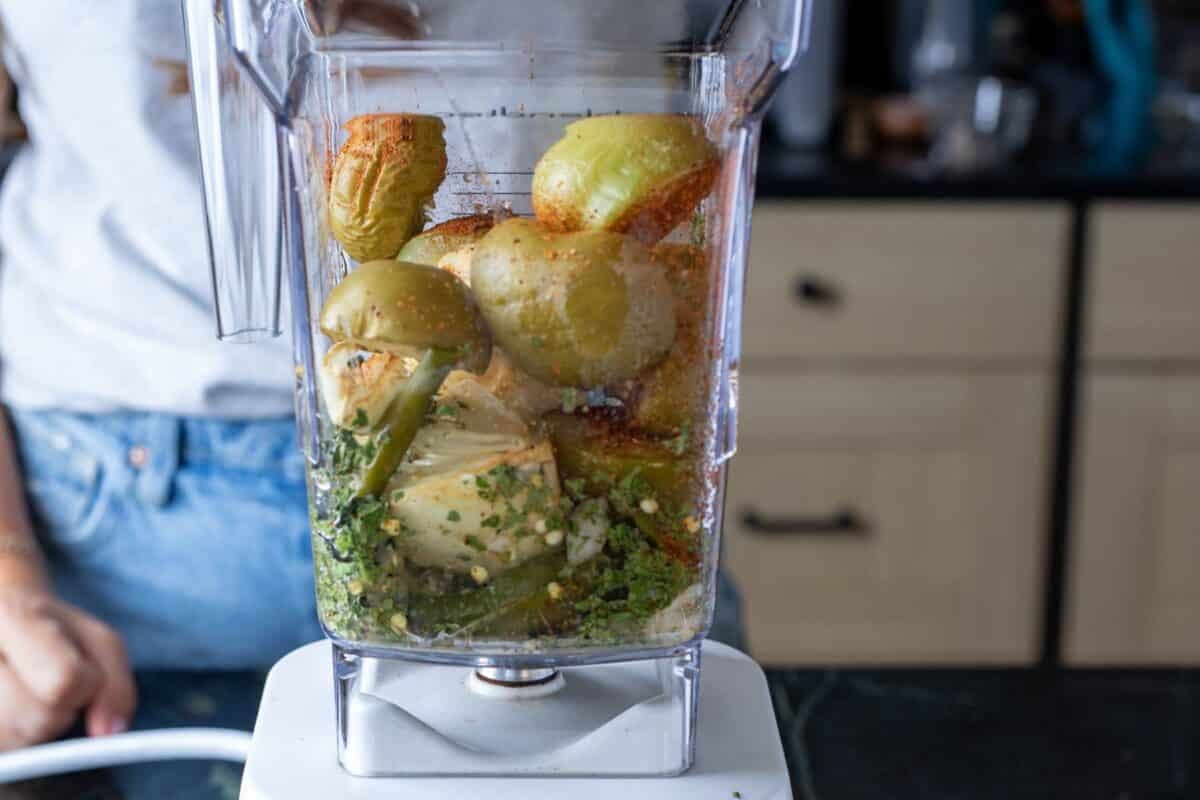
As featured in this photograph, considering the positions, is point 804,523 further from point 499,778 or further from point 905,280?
point 499,778

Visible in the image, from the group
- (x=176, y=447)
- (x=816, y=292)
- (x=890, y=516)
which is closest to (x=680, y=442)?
(x=176, y=447)

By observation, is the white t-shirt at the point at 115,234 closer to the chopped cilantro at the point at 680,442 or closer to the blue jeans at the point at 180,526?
the blue jeans at the point at 180,526

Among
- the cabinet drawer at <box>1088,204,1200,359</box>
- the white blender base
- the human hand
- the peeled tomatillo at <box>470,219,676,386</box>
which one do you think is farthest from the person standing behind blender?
the cabinet drawer at <box>1088,204,1200,359</box>

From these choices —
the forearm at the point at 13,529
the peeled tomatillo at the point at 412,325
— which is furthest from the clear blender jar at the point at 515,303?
the forearm at the point at 13,529

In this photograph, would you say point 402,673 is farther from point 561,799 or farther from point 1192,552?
point 1192,552

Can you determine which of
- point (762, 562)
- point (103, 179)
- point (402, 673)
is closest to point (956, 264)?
point (762, 562)

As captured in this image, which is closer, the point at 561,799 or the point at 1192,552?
the point at 561,799

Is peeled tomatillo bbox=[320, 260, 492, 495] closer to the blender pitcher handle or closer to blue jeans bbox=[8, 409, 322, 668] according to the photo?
the blender pitcher handle
